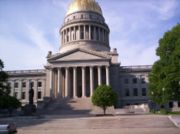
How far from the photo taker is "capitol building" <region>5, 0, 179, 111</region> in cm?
8038

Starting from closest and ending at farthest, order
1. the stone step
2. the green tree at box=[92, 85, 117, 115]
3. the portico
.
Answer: the green tree at box=[92, 85, 117, 115], the stone step, the portico

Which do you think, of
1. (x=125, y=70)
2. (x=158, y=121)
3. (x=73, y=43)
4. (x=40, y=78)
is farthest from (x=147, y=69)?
(x=158, y=121)

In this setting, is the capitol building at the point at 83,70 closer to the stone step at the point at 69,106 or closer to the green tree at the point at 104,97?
the stone step at the point at 69,106

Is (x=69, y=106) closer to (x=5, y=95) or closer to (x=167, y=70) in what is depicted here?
(x=5, y=95)

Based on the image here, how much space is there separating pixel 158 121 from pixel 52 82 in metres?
48.3

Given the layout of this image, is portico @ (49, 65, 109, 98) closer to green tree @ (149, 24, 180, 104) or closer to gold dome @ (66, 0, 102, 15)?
gold dome @ (66, 0, 102, 15)

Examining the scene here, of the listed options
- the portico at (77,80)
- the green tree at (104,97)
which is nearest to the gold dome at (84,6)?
the portico at (77,80)

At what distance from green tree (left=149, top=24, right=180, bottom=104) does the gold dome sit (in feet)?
191

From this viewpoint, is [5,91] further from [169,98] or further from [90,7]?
[90,7]

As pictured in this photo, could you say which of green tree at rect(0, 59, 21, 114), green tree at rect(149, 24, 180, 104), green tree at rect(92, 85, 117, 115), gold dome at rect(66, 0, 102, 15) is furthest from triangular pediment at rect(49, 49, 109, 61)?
green tree at rect(149, 24, 180, 104)

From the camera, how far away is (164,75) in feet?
150

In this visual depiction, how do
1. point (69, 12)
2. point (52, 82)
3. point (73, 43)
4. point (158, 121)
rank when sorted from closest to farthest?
point (158, 121) < point (52, 82) < point (73, 43) < point (69, 12)

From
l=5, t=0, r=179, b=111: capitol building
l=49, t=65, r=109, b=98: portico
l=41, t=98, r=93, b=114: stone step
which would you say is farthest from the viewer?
l=5, t=0, r=179, b=111: capitol building

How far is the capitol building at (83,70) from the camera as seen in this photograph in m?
80.4
